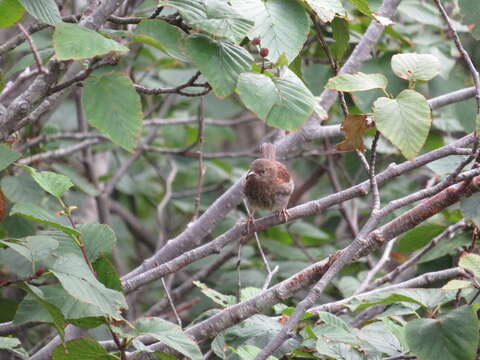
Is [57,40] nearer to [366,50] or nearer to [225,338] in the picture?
[225,338]

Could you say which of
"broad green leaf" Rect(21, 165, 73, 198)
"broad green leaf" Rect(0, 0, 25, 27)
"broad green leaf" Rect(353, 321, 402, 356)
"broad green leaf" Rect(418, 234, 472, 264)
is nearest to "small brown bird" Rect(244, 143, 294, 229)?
"broad green leaf" Rect(418, 234, 472, 264)

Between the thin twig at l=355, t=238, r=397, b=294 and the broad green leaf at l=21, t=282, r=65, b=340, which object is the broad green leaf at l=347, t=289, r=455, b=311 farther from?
the broad green leaf at l=21, t=282, r=65, b=340

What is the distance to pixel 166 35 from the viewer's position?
2115 millimetres

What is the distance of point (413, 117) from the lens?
1924mm

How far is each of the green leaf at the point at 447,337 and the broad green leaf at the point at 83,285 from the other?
0.87 m

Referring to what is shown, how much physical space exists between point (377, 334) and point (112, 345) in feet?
2.95

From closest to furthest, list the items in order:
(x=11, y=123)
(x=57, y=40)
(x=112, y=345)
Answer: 1. (x=57, y=40)
2. (x=11, y=123)
3. (x=112, y=345)

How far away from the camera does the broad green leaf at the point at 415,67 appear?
2084 millimetres

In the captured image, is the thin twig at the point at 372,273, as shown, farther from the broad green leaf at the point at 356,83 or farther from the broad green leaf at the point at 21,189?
the broad green leaf at the point at 21,189

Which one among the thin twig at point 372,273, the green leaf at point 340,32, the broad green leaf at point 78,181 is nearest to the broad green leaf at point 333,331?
the thin twig at point 372,273

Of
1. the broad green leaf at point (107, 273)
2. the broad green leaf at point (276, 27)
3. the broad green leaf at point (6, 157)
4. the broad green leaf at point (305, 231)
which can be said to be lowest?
the broad green leaf at point (305, 231)

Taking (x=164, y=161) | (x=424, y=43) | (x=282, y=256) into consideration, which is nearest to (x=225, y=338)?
(x=282, y=256)

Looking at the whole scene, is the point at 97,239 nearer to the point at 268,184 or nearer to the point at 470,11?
the point at 268,184

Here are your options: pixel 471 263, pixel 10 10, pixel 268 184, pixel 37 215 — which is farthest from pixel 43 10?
pixel 268 184
